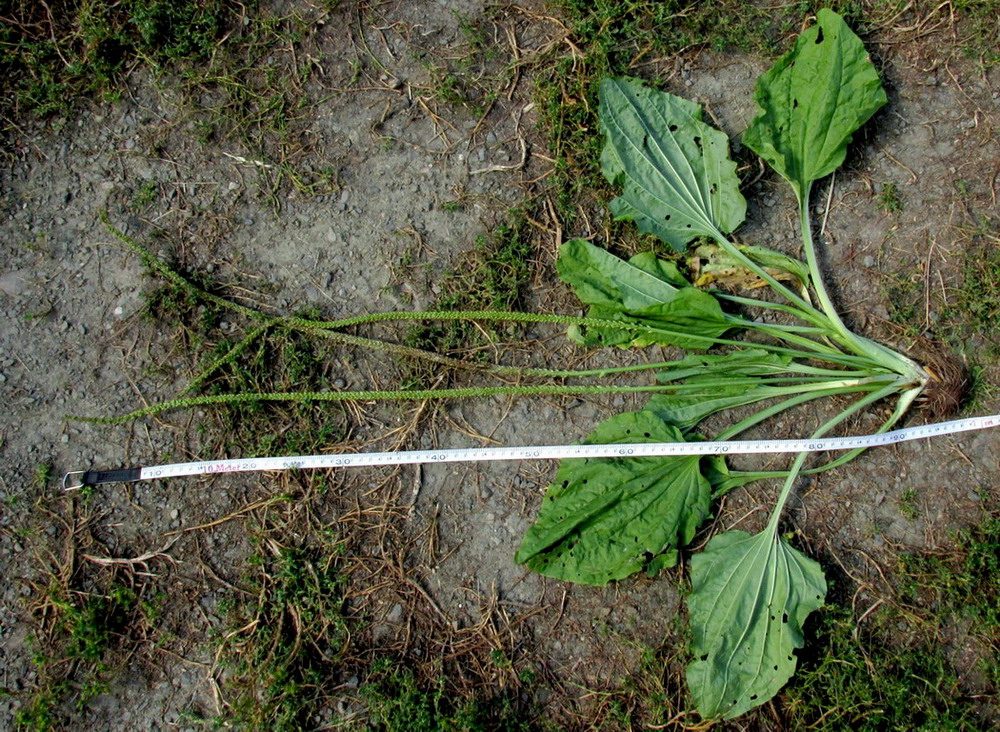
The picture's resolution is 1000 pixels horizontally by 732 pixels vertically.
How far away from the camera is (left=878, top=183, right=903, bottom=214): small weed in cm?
323

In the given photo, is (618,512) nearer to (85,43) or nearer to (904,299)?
(904,299)

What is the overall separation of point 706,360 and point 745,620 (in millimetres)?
1122

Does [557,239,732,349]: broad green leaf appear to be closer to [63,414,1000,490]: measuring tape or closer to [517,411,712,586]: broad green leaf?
[517,411,712,586]: broad green leaf

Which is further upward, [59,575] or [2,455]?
[2,455]

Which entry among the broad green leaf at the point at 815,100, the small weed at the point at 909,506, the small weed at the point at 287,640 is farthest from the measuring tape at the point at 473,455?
the broad green leaf at the point at 815,100

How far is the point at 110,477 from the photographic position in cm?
→ 314

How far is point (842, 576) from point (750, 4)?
2.72 meters

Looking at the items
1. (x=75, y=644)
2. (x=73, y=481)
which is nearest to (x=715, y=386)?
(x=73, y=481)

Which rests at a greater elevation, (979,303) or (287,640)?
(979,303)

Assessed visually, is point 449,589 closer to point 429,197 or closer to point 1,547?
point 429,197

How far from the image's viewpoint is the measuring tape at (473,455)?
10.0 ft

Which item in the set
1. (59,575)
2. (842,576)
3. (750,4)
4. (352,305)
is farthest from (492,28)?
(59,575)

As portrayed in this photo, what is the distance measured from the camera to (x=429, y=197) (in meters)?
3.29

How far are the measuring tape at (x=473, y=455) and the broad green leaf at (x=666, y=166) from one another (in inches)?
38.8
